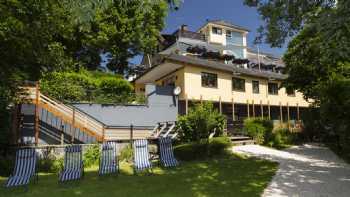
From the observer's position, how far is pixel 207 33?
143 feet

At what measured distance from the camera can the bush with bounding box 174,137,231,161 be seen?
14.0 m

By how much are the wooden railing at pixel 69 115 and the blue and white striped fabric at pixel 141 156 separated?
14.9ft

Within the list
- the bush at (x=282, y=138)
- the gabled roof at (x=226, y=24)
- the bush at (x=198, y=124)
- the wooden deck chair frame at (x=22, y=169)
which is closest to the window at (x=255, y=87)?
the bush at (x=282, y=138)

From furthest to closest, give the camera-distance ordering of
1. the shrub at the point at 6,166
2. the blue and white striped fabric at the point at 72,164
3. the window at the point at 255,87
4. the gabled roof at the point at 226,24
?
the gabled roof at the point at 226,24, the window at the point at 255,87, the shrub at the point at 6,166, the blue and white striped fabric at the point at 72,164

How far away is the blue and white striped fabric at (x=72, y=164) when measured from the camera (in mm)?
9539

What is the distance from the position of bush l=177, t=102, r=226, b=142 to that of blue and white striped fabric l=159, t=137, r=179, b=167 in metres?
4.01

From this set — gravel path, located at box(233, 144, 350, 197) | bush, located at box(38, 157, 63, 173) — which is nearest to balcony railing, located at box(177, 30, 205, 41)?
gravel path, located at box(233, 144, 350, 197)

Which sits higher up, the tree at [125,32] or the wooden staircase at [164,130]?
the tree at [125,32]

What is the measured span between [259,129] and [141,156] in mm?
11877

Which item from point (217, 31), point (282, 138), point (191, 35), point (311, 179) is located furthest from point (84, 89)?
point (217, 31)

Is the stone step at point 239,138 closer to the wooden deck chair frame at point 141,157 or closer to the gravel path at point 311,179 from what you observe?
the gravel path at point 311,179

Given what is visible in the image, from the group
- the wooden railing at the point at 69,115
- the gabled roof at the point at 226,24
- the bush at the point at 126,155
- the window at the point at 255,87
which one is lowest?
A: the bush at the point at 126,155

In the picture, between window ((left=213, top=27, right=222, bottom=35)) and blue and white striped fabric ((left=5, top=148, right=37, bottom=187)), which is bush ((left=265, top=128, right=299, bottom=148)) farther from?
window ((left=213, top=27, right=222, bottom=35))

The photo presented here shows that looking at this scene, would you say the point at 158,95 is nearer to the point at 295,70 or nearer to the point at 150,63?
the point at 295,70
